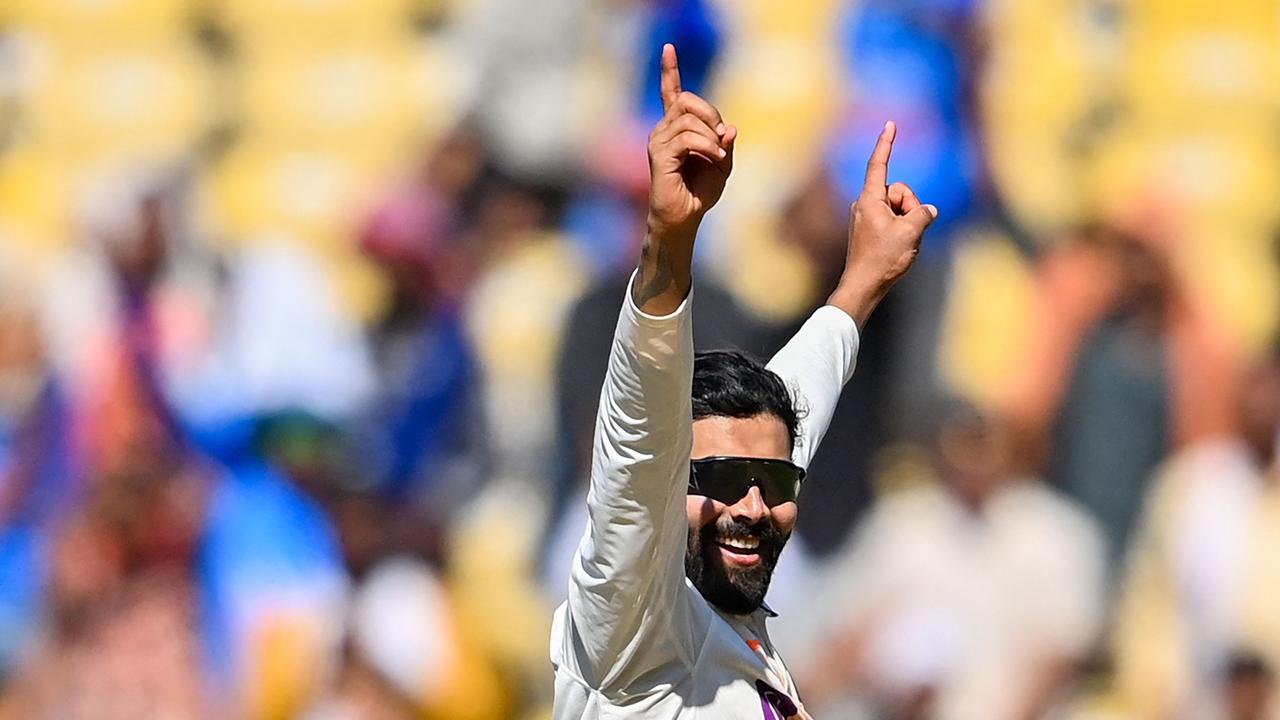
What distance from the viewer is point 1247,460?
6984 millimetres

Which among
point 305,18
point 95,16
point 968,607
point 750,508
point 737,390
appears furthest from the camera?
point 95,16

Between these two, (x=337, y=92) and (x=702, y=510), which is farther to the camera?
(x=337, y=92)

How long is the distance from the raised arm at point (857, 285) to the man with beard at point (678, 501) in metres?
0.14

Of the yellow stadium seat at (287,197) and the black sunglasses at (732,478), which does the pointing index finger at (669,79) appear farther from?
the yellow stadium seat at (287,197)

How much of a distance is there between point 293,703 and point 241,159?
2240mm

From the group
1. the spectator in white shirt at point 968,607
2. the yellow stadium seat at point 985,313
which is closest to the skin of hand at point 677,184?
the spectator in white shirt at point 968,607

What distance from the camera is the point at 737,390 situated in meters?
2.96

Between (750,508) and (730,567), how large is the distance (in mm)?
93

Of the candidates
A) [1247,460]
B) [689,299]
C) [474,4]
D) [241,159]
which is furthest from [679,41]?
[689,299]

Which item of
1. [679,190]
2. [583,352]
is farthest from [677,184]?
[583,352]

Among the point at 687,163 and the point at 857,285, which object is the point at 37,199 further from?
the point at 687,163

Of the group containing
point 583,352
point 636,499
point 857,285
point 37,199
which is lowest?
point 37,199

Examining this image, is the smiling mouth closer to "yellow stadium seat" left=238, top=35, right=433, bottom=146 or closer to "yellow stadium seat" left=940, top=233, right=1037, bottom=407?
"yellow stadium seat" left=940, top=233, right=1037, bottom=407

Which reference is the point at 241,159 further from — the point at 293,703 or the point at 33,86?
the point at 293,703
